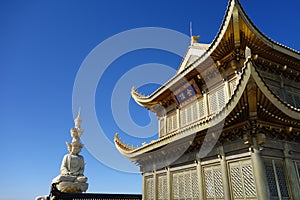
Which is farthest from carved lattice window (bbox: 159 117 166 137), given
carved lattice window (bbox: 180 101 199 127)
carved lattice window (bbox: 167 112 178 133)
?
carved lattice window (bbox: 180 101 199 127)

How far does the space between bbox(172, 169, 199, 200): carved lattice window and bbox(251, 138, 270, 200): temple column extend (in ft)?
10.4

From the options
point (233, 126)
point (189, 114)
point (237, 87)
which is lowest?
point (233, 126)

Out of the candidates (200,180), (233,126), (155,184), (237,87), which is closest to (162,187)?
(155,184)

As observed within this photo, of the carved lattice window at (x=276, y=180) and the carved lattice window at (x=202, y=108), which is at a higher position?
the carved lattice window at (x=202, y=108)

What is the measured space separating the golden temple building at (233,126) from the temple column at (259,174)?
0.03m

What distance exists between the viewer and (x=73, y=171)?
71.2ft

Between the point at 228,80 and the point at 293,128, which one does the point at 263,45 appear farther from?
the point at 293,128

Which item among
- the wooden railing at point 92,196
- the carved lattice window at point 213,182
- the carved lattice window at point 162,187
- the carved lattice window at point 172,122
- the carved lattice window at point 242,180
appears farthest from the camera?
the wooden railing at point 92,196

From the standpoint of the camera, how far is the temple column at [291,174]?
7.63 meters

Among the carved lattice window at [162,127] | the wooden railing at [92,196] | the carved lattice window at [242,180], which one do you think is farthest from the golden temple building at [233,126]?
the wooden railing at [92,196]

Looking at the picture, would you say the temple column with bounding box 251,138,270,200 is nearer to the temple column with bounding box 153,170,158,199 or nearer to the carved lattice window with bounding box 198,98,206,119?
the carved lattice window with bounding box 198,98,206,119

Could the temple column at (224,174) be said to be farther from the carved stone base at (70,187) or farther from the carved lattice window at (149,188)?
the carved stone base at (70,187)

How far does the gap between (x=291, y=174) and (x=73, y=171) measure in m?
19.3

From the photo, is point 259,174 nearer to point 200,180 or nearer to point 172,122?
point 200,180
